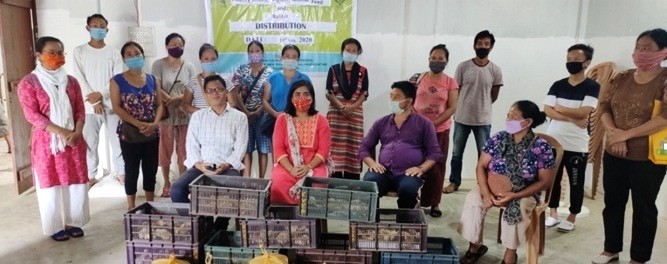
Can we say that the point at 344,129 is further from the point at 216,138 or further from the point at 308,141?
the point at 216,138

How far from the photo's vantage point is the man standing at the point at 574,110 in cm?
336

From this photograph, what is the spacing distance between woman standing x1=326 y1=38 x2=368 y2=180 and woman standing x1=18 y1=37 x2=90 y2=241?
79.3 inches

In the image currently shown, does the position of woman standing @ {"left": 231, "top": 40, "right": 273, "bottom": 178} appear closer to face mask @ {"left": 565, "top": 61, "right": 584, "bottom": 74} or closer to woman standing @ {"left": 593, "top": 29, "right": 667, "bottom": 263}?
face mask @ {"left": 565, "top": 61, "right": 584, "bottom": 74}

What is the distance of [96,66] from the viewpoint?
4070 millimetres

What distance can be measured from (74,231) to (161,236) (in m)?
1.20

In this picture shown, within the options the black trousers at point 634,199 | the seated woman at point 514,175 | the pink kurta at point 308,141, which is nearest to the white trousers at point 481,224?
the seated woman at point 514,175

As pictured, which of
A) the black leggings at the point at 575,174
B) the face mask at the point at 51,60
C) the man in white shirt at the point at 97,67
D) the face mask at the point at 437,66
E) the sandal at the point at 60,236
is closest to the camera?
the face mask at the point at 51,60

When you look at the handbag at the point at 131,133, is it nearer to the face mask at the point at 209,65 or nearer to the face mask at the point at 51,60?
the face mask at the point at 51,60

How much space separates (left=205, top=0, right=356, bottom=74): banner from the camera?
15.4ft

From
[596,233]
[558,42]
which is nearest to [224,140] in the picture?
[596,233]

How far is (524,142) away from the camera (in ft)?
9.30

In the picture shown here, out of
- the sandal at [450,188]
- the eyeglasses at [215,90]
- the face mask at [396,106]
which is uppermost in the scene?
the eyeglasses at [215,90]

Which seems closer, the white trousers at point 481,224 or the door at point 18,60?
the white trousers at point 481,224

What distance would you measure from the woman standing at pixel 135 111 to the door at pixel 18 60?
4.65 feet
